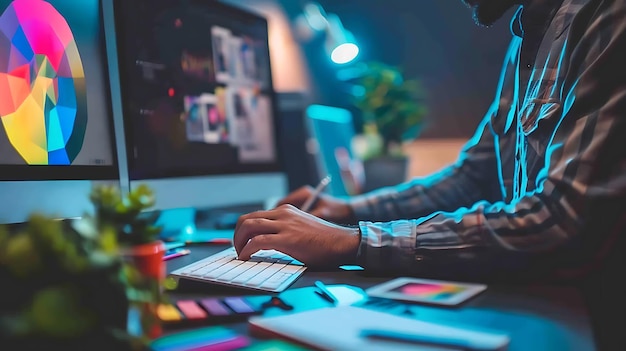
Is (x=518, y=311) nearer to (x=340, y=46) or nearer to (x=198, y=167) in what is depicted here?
(x=198, y=167)

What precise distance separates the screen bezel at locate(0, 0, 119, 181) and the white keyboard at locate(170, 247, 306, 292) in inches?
11.7

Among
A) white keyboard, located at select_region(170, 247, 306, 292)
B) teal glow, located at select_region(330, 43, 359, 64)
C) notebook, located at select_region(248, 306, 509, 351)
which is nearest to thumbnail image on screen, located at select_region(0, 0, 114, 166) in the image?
white keyboard, located at select_region(170, 247, 306, 292)

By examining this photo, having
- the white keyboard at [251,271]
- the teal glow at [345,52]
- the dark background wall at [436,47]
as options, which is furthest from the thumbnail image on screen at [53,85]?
the dark background wall at [436,47]

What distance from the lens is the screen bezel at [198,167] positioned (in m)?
0.99

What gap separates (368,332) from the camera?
1.32 feet

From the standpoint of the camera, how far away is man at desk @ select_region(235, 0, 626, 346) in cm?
59

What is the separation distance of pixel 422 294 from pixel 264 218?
29 cm

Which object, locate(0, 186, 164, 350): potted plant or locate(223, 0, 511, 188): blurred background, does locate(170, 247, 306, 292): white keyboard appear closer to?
locate(0, 186, 164, 350): potted plant

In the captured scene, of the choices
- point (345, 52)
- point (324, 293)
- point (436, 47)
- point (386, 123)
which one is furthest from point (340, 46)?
point (324, 293)

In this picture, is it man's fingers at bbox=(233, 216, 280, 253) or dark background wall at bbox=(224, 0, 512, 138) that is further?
dark background wall at bbox=(224, 0, 512, 138)

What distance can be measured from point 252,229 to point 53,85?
0.43 m

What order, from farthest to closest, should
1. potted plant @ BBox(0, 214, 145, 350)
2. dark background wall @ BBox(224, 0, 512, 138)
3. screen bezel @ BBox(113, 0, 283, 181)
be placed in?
dark background wall @ BBox(224, 0, 512, 138) < screen bezel @ BBox(113, 0, 283, 181) < potted plant @ BBox(0, 214, 145, 350)

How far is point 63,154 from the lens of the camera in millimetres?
834

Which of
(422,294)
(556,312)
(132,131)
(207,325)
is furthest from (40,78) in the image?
(556,312)
